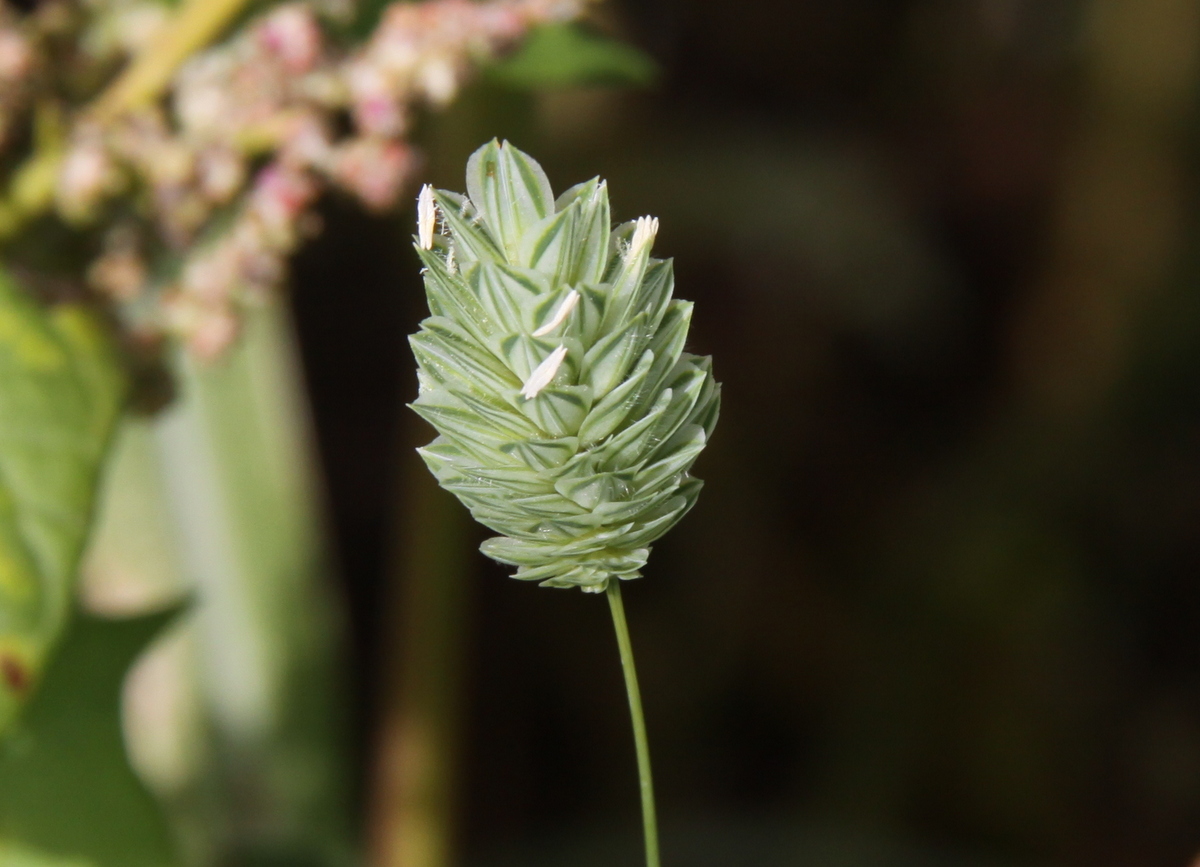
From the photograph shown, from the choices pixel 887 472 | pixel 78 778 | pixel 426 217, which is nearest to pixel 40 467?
pixel 78 778

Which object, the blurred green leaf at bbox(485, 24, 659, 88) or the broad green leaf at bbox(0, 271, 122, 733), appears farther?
the blurred green leaf at bbox(485, 24, 659, 88)

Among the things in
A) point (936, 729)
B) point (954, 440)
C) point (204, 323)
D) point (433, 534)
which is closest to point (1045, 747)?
point (936, 729)

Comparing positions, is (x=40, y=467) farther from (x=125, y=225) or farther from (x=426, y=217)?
(x=426, y=217)

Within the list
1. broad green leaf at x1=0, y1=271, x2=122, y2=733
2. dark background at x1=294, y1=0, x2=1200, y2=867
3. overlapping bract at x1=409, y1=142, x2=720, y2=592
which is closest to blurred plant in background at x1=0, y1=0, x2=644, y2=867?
broad green leaf at x1=0, y1=271, x2=122, y2=733

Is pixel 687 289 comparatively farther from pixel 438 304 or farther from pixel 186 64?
pixel 438 304

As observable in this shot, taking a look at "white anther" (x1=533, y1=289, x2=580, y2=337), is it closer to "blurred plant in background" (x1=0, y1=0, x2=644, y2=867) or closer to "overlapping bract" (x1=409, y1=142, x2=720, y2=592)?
"overlapping bract" (x1=409, y1=142, x2=720, y2=592)
